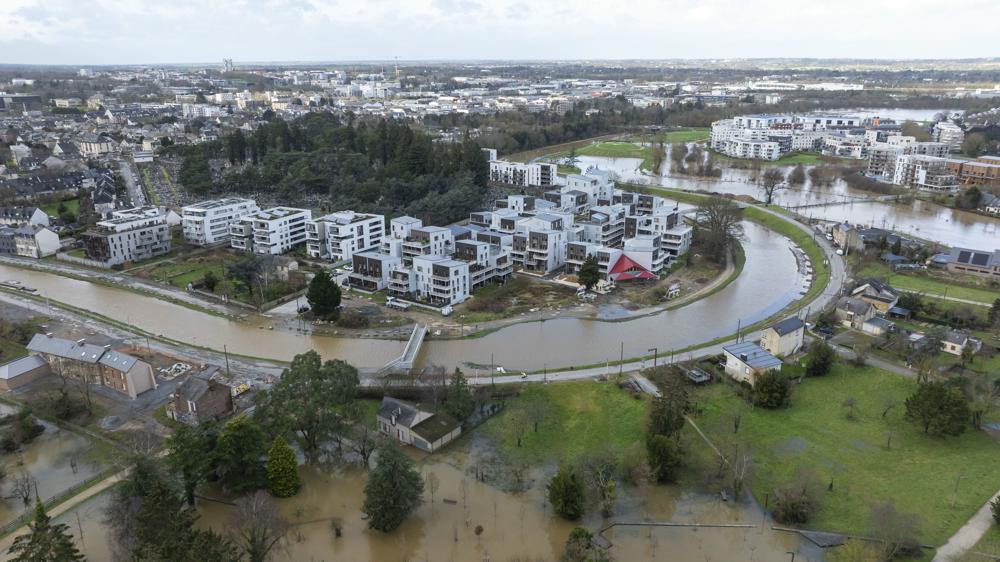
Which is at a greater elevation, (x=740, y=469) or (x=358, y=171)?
(x=358, y=171)

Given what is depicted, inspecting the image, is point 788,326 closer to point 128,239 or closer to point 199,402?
point 199,402

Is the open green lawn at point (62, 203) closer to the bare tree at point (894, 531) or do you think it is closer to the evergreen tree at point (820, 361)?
the evergreen tree at point (820, 361)

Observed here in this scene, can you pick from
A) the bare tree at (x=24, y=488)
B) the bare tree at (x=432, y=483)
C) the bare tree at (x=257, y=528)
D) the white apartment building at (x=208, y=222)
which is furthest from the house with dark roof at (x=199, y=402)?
the white apartment building at (x=208, y=222)

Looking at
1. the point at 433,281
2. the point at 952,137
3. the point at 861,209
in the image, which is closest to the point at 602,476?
the point at 433,281

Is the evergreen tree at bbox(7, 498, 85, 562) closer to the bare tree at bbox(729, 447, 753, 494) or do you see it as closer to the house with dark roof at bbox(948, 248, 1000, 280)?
the bare tree at bbox(729, 447, 753, 494)

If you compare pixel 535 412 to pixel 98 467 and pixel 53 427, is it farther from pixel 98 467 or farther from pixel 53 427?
pixel 53 427

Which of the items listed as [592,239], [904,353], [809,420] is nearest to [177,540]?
[809,420]
